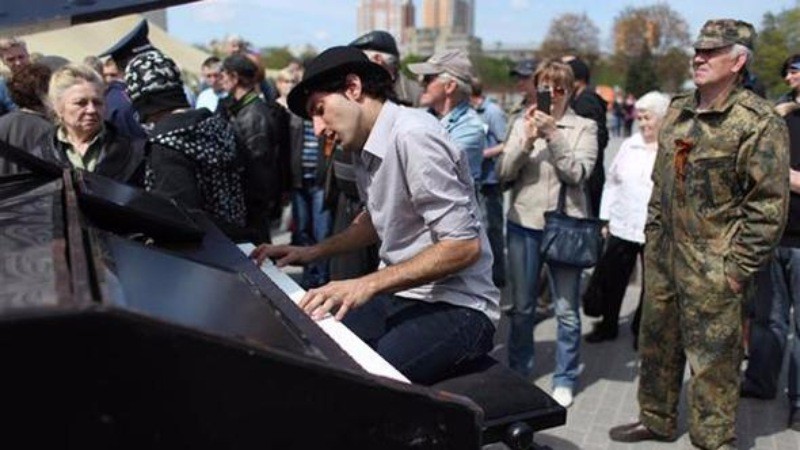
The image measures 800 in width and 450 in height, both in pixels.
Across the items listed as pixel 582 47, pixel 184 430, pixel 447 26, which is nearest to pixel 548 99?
pixel 184 430

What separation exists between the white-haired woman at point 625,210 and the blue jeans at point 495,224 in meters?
1.28

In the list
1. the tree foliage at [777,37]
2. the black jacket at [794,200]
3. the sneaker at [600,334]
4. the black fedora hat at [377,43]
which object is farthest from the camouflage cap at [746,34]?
the tree foliage at [777,37]

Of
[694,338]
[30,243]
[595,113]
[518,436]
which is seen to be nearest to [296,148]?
[595,113]

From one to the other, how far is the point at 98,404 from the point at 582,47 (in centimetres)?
5107

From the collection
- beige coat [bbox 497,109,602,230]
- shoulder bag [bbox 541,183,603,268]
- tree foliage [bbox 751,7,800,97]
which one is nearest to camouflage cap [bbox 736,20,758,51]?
beige coat [bbox 497,109,602,230]

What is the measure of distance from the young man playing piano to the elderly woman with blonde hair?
1.23m

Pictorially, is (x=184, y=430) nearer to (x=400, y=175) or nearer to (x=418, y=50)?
(x=400, y=175)

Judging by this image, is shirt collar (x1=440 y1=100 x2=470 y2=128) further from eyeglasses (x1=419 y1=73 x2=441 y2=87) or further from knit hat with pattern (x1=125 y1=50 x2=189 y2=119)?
knit hat with pattern (x1=125 y1=50 x2=189 y2=119)

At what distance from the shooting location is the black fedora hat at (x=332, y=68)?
2.31 metres

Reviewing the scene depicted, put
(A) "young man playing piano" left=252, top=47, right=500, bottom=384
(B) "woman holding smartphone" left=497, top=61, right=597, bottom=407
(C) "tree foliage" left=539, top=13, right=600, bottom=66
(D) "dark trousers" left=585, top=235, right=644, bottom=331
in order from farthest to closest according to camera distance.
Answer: (C) "tree foliage" left=539, top=13, right=600, bottom=66, (D) "dark trousers" left=585, top=235, right=644, bottom=331, (B) "woman holding smartphone" left=497, top=61, right=597, bottom=407, (A) "young man playing piano" left=252, top=47, right=500, bottom=384

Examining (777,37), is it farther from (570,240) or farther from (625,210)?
(570,240)

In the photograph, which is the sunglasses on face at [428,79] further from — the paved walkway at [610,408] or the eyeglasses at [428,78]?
the paved walkway at [610,408]

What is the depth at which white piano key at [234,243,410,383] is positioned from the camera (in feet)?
4.93

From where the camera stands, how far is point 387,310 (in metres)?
2.62
